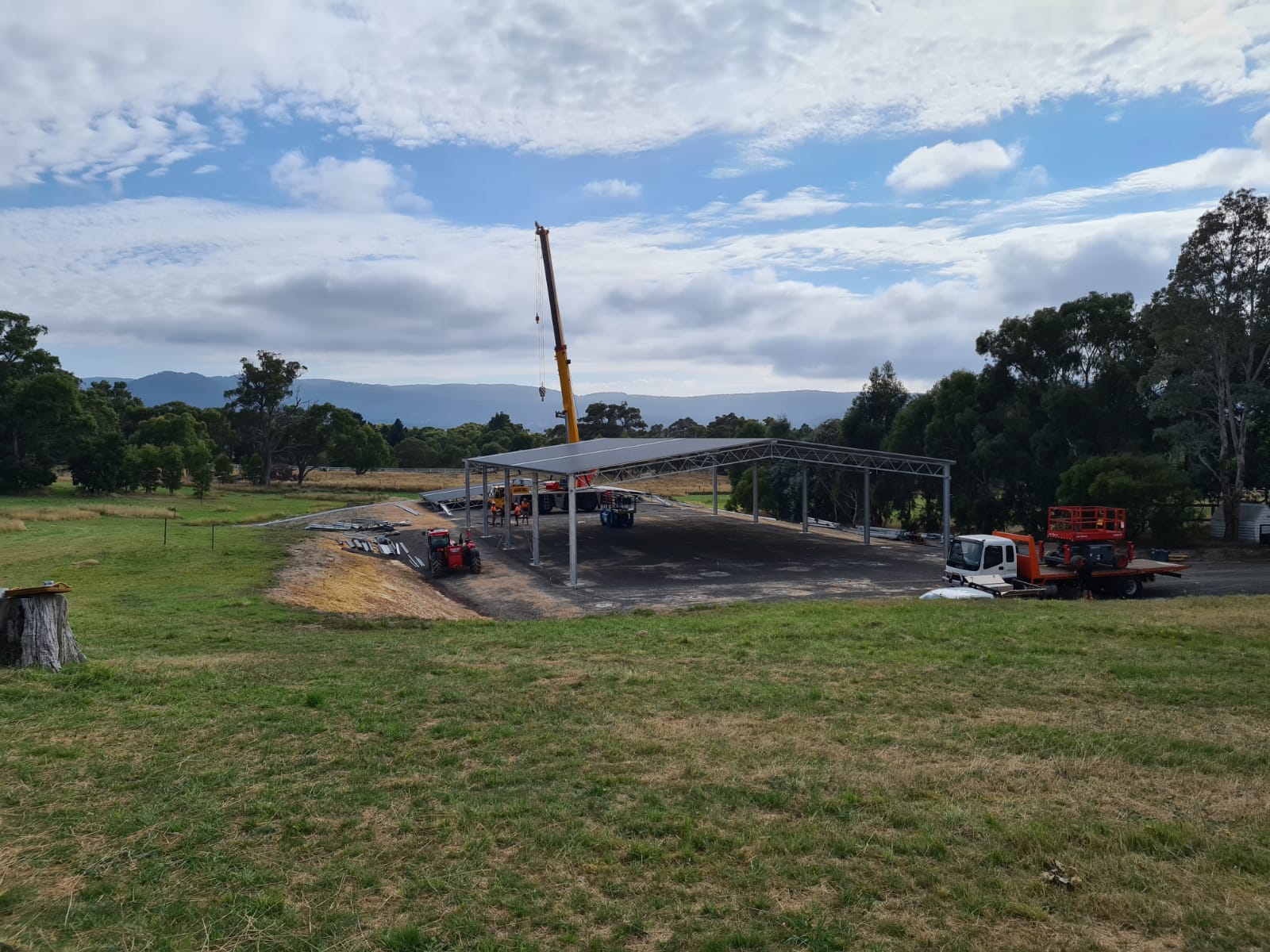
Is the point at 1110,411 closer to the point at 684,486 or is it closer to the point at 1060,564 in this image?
the point at 1060,564

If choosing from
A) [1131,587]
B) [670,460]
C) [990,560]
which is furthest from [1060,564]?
[670,460]

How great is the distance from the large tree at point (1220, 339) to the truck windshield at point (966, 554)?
62.6ft

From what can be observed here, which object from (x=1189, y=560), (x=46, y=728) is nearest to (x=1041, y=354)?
(x=1189, y=560)

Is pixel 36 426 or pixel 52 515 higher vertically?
pixel 36 426

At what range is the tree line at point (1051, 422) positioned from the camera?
35094mm

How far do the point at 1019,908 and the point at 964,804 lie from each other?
1.63 m

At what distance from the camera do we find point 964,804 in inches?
255

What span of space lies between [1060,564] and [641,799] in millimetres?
21229

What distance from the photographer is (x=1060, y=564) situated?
24.0 m

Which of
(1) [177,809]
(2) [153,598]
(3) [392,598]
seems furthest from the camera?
(3) [392,598]

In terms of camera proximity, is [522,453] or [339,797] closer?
[339,797]

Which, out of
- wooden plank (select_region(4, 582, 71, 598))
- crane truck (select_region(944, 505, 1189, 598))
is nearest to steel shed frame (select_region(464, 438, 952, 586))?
crane truck (select_region(944, 505, 1189, 598))

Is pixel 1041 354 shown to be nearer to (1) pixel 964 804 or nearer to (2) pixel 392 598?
(2) pixel 392 598

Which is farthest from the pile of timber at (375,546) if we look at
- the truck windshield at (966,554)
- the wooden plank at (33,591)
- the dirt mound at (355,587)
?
the wooden plank at (33,591)
